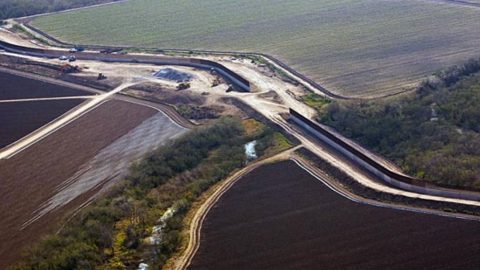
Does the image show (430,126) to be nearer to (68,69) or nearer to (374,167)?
(374,167)

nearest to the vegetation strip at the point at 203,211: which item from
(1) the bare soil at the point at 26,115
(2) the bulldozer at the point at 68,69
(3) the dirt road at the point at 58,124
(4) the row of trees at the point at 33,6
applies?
(3) the dirt road at the point at 58,124

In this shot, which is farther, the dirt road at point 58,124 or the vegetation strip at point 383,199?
the dirt road at point 58,124

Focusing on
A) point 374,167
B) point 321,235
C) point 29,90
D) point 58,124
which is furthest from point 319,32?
point 321,235

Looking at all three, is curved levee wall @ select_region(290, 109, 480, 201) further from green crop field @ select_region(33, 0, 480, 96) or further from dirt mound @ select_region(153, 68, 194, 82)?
dirt mound @ select_region(153, 68, 194, 82)

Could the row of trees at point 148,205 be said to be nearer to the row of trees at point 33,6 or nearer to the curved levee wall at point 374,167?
the curved levee wall at point 374,167

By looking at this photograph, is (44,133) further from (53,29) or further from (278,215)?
(53,29)

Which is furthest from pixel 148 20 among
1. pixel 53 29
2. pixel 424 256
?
pixel 424 256

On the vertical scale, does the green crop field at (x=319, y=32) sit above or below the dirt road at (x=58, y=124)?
above
